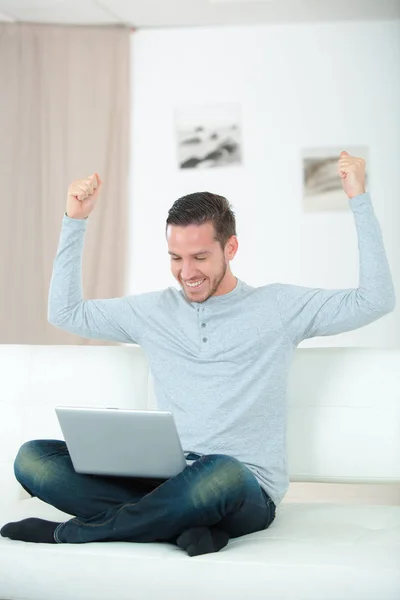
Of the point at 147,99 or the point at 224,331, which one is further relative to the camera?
the point at 147,99

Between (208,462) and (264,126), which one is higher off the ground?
(264,126)

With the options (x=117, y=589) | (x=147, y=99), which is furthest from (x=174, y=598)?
(x=147, y=99)

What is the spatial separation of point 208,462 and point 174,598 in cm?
29

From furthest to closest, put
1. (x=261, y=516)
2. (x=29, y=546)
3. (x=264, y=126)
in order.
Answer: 1. (x=264, y=126)
2. (x=261, y=516)
3. (x=29, y=546)

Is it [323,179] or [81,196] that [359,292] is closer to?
[81,196]

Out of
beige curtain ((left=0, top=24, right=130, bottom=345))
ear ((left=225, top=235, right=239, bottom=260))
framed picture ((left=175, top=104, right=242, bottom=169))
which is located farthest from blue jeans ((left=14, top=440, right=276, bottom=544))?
framed picture ((left=175, top=104, right=242, bottom=169))

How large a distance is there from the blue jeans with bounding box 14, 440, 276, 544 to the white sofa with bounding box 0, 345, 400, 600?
0.13 ft

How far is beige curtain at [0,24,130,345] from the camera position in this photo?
199 inches

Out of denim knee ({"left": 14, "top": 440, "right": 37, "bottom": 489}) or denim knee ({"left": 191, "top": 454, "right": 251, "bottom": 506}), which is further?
denim knee ({"left": 14, "top": 440, "right": 37, "bottom": 489})

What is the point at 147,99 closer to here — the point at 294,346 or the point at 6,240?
the point at 6,240

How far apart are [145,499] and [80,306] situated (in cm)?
69

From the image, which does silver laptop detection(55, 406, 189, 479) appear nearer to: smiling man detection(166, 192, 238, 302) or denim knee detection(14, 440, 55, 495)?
denim knee detection(14, 440, 55, 495)

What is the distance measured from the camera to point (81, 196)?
7.28ft

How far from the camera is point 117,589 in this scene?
65.6 inches
